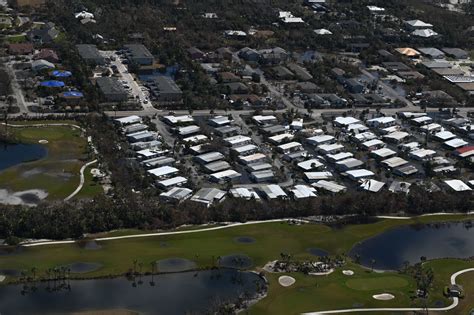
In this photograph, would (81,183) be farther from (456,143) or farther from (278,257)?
(456,143)

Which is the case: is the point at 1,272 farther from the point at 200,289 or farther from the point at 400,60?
the point at 400,60

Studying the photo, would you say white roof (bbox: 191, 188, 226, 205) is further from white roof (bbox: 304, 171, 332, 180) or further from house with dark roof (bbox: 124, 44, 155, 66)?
house with dark roof (bbox: 124, 44, 155, 66)

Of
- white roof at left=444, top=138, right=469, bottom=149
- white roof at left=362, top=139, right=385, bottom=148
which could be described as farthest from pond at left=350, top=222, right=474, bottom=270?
white roof at left=444, top=138, right=469, bottom=149

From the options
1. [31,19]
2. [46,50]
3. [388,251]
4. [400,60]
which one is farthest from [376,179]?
[31,19]

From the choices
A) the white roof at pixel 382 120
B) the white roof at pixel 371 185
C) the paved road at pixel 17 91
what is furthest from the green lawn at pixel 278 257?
the paved road at pixel 17 91

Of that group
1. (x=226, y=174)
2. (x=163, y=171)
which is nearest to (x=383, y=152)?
(x=226, y=174)
